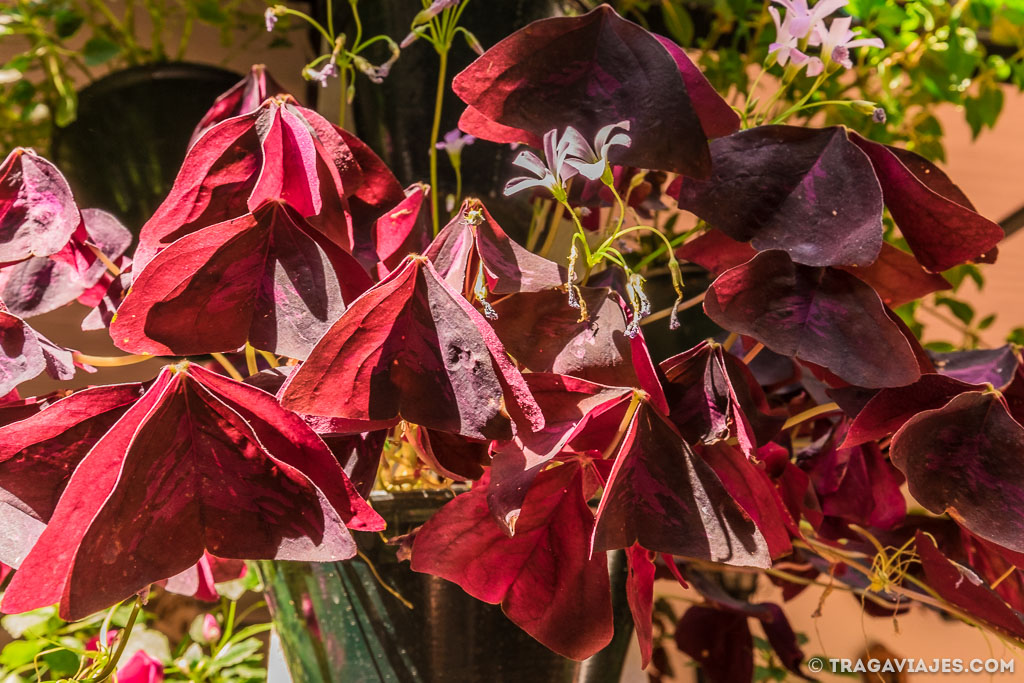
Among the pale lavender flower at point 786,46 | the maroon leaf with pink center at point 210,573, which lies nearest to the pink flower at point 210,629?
the maroon leaf with pink center at point 210,573

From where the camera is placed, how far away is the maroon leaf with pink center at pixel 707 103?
1.27 feet

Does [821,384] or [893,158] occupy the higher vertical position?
[893,158]

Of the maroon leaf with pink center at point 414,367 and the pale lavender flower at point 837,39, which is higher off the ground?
the pale lavender flower at point 837,39

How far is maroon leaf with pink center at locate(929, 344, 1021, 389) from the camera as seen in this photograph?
450 millimetres

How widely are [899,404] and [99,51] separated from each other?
64 centimetres

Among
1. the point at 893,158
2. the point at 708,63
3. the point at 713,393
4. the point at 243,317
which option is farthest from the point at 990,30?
the point at 243,317

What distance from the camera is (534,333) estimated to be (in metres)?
0.35

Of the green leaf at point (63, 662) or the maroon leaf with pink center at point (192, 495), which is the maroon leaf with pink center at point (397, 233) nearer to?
the maroon leaf with pink center at point (192, 495)

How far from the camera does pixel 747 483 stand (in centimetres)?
37

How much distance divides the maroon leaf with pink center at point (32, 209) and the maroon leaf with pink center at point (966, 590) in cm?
42

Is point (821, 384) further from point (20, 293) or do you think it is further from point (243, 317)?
point (20, 293)

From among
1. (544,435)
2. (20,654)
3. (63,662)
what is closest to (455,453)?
(544,435)

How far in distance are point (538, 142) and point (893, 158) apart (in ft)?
0.53

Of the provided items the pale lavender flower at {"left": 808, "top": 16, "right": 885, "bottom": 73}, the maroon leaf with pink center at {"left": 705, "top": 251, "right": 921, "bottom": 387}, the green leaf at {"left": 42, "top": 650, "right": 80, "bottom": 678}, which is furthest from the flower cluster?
the green leaf at {"left": 42, "top": 650, "right": 80, "bottom": 678}
